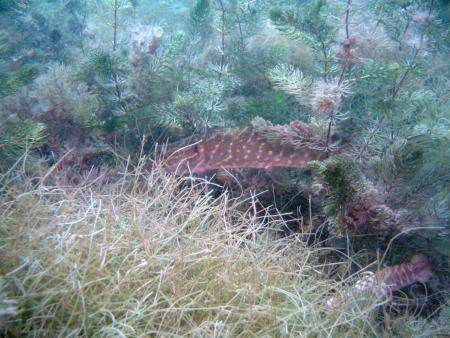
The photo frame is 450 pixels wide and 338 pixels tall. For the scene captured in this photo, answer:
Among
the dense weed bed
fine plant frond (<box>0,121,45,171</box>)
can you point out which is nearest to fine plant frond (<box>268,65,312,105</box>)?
the dense weed bed

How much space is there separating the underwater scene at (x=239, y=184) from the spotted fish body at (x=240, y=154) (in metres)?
0.02

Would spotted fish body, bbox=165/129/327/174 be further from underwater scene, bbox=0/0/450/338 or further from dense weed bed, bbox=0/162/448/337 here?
dense weed bed, bbox=0/162/448/337

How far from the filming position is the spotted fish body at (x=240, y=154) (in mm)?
4262

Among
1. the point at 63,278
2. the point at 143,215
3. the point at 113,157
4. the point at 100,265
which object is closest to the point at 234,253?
the point at 143,215

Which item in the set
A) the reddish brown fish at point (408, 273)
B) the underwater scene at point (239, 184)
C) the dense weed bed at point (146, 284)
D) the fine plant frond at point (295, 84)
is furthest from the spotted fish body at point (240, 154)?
the reddish brown fish at point (408, 273)

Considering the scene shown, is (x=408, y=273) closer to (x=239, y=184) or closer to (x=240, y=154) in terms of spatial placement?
(x=239, y=184)

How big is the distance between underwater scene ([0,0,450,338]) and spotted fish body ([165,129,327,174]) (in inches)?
0.7

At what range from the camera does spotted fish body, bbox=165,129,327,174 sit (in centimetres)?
426

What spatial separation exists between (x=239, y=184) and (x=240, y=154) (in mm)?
531

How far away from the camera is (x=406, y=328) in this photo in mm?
3229

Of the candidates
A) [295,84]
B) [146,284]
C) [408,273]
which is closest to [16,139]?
[146,284]

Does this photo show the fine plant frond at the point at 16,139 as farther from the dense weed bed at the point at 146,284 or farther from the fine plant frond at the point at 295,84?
the fine plant frond at the point at 295,84

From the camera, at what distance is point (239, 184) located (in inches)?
161

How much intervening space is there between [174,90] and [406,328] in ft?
13.1
